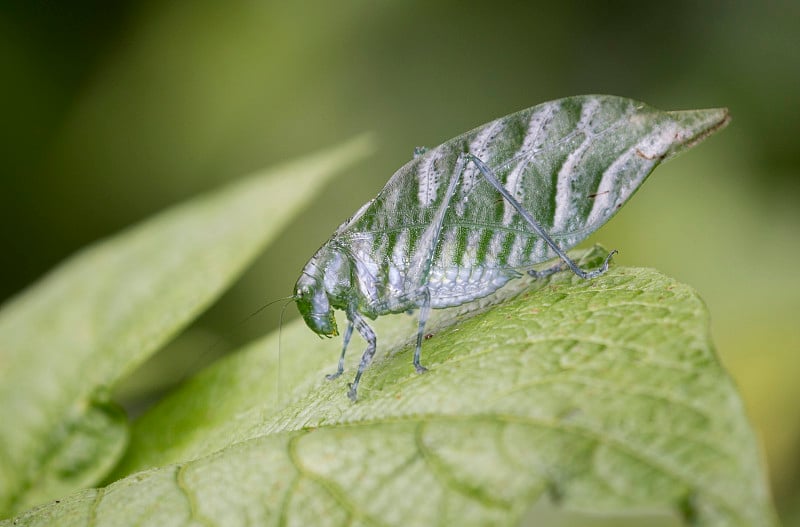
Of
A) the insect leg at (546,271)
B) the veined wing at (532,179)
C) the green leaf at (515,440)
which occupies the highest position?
the veined wing at (532,179)

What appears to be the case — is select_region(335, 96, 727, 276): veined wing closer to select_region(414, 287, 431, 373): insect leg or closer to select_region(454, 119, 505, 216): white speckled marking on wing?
select_region(454, 119, 505, 216): white speckled marking on wing

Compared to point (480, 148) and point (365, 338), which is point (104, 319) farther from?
point (480, 148)

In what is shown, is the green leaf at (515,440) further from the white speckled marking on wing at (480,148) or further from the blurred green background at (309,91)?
the blurred green background at (309,91)

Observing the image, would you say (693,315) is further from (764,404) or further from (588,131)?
(764,404)

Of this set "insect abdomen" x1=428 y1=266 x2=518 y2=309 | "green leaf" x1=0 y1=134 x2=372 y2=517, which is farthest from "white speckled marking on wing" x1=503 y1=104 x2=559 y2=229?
"green leaf" x1=0 y1=134 x2=372 y2=517

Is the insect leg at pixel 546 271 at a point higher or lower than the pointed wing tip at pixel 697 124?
lower

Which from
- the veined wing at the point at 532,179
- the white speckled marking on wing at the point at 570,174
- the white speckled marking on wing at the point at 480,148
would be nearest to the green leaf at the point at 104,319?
the veined wing at the point at 532,179

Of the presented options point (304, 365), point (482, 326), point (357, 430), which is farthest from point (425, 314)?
point (357, 430)
